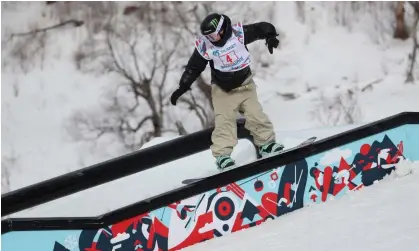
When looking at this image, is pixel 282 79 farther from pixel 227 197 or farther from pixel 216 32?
pixel 227 197

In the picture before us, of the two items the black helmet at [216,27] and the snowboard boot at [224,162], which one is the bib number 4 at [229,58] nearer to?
the black helmet at [216,27]

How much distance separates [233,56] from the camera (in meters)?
3.57

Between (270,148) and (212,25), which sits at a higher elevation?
(212,25)

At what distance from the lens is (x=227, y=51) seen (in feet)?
11.6

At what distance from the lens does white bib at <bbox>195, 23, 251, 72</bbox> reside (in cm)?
354

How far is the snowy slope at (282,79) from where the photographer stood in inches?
671

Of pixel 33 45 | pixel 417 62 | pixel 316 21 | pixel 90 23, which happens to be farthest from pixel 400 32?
pixel 33 45

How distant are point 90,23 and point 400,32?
8787mm

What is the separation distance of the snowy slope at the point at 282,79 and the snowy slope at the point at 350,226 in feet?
43.9

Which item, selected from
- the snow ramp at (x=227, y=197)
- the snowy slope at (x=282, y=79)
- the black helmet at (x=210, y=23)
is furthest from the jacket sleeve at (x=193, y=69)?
the snowy slope at (x=282, y=79)

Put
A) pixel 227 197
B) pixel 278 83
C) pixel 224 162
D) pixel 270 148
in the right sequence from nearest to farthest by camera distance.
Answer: pixel 227 197
pixel 224 162
pixel 270 148
pixel 278 83

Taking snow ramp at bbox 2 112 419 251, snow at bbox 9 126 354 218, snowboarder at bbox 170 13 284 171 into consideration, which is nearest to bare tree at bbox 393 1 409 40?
snow at bbox 9 126 354 218

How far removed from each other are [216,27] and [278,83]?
1438cm

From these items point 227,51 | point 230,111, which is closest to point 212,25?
point 227,51
